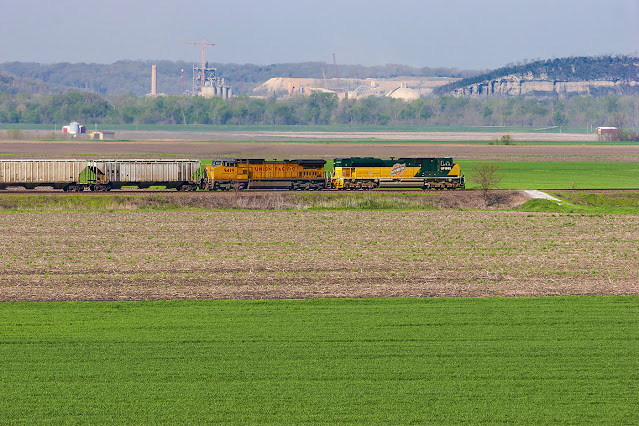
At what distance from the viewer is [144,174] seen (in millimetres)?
64625

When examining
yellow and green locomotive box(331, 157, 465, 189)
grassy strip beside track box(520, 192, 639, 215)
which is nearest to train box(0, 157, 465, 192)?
yellow and green locomotive box(331, 157, 465, 189)

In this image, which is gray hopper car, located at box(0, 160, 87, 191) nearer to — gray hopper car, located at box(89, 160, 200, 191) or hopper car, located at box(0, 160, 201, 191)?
hopper car, located at box(0, 160, 201, 191)

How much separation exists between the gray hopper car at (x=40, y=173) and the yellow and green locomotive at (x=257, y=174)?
11.2m

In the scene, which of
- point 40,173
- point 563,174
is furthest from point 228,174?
point 563,174

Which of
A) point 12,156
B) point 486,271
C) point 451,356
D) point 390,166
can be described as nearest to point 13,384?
point 451,356

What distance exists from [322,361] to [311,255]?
16.7 m

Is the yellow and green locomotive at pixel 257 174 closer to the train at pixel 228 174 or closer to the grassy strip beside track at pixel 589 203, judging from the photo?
the train at pixel 228 174

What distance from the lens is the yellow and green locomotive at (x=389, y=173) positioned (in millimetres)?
67688

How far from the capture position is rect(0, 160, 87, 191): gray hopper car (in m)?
62.6

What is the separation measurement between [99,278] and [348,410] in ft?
57.5

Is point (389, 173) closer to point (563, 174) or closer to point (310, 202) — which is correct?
point (310, 202)

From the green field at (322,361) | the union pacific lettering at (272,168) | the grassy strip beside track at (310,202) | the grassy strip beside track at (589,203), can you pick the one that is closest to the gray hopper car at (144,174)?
the grassy strip beside track at (310,202)

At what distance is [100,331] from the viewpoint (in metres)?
23.9

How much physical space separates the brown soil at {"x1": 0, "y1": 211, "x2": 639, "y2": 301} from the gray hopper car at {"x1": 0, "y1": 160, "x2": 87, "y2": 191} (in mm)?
11768
